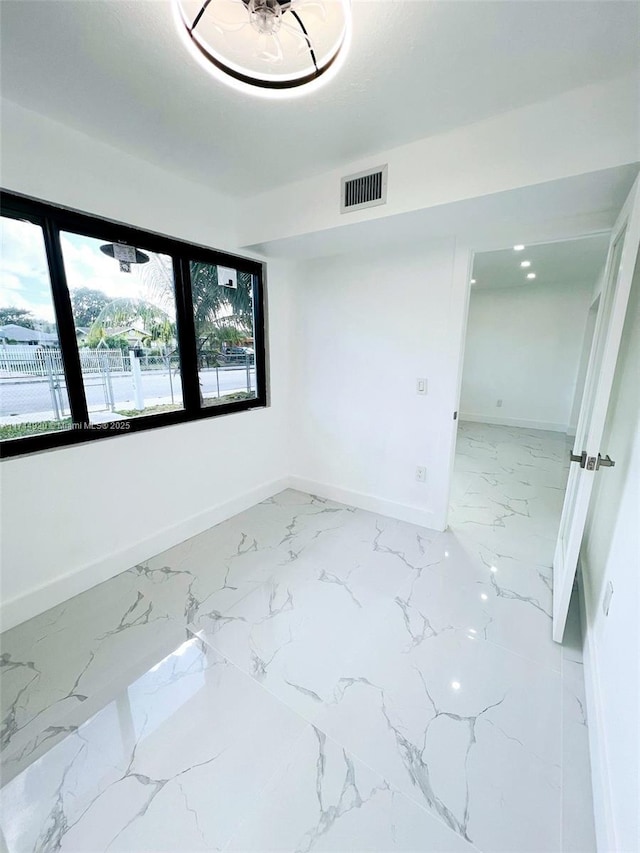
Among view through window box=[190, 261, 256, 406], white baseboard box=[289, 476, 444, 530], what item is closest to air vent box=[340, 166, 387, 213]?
view through window box=[190, 261, 256, 406]

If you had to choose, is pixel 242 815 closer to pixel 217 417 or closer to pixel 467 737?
pixel 467 737

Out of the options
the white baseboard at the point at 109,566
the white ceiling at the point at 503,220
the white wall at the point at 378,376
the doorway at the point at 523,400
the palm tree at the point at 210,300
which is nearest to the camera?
the white ceiling at the point at 503,220

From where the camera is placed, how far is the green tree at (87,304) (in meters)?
1.85

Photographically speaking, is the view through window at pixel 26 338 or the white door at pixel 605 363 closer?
the white door at pixel 605 363

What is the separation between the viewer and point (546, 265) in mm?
4363

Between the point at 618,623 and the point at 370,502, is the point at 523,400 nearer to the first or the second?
the point at 370,502

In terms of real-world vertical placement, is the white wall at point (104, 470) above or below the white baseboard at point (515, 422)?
above

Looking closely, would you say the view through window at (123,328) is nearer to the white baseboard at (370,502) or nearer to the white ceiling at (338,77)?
the white ceiling at (338,77)

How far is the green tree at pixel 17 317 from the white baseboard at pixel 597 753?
9.55ft

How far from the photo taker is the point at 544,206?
174 cm

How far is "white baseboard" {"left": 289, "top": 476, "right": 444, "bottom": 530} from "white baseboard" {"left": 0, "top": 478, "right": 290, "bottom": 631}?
0.60 metres

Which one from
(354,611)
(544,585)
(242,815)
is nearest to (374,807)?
(242,815)

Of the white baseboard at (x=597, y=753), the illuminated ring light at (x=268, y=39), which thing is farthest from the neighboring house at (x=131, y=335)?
the white baseboard at (x=597, y=753)

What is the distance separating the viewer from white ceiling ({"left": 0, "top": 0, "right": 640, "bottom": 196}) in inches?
42.3
